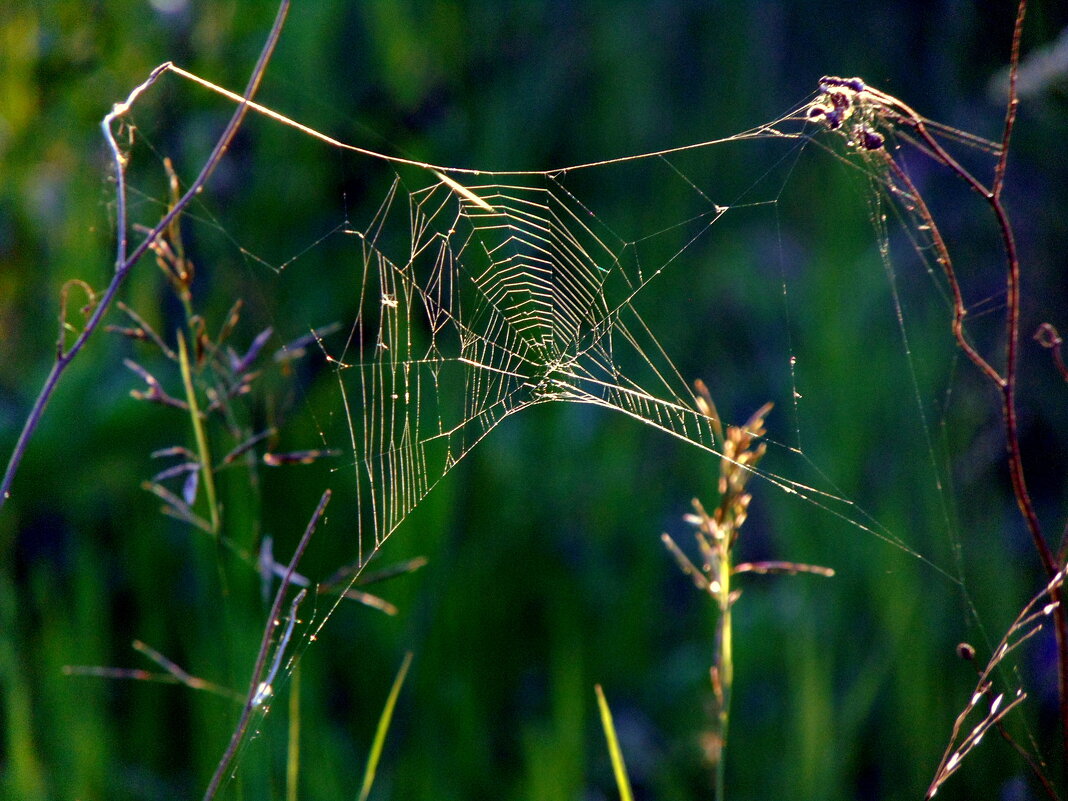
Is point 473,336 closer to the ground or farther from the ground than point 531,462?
farther from the ground

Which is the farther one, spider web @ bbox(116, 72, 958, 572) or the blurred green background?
spider web @ bbox(116, 72, 958, 572)

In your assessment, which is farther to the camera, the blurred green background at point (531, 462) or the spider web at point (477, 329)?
the spider web at point (477, 329)

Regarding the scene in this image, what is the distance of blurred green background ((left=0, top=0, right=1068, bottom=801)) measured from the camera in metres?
1.39

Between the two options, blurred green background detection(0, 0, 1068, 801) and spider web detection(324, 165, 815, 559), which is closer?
blurred green background detection(0, 0, 1068, 801)

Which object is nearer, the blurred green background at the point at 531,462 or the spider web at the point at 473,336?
the blurred green background at the point at 531,462

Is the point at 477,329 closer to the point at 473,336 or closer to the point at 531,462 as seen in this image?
the point at 473,336

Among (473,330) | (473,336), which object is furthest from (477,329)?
(473,336)

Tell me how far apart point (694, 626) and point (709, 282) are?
95 cm

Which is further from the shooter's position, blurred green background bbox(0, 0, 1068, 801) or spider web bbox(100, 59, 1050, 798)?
spider web bbox(100, 59, 1050, 798)

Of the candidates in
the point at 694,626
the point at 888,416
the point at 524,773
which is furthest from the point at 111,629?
the point at 888,416

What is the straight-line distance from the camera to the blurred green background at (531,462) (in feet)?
4.55

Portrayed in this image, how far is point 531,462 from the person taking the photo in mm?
1894

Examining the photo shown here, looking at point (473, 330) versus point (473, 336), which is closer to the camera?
point (473, 336)

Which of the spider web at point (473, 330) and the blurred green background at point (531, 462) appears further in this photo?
the spider web at point (473, 330)
